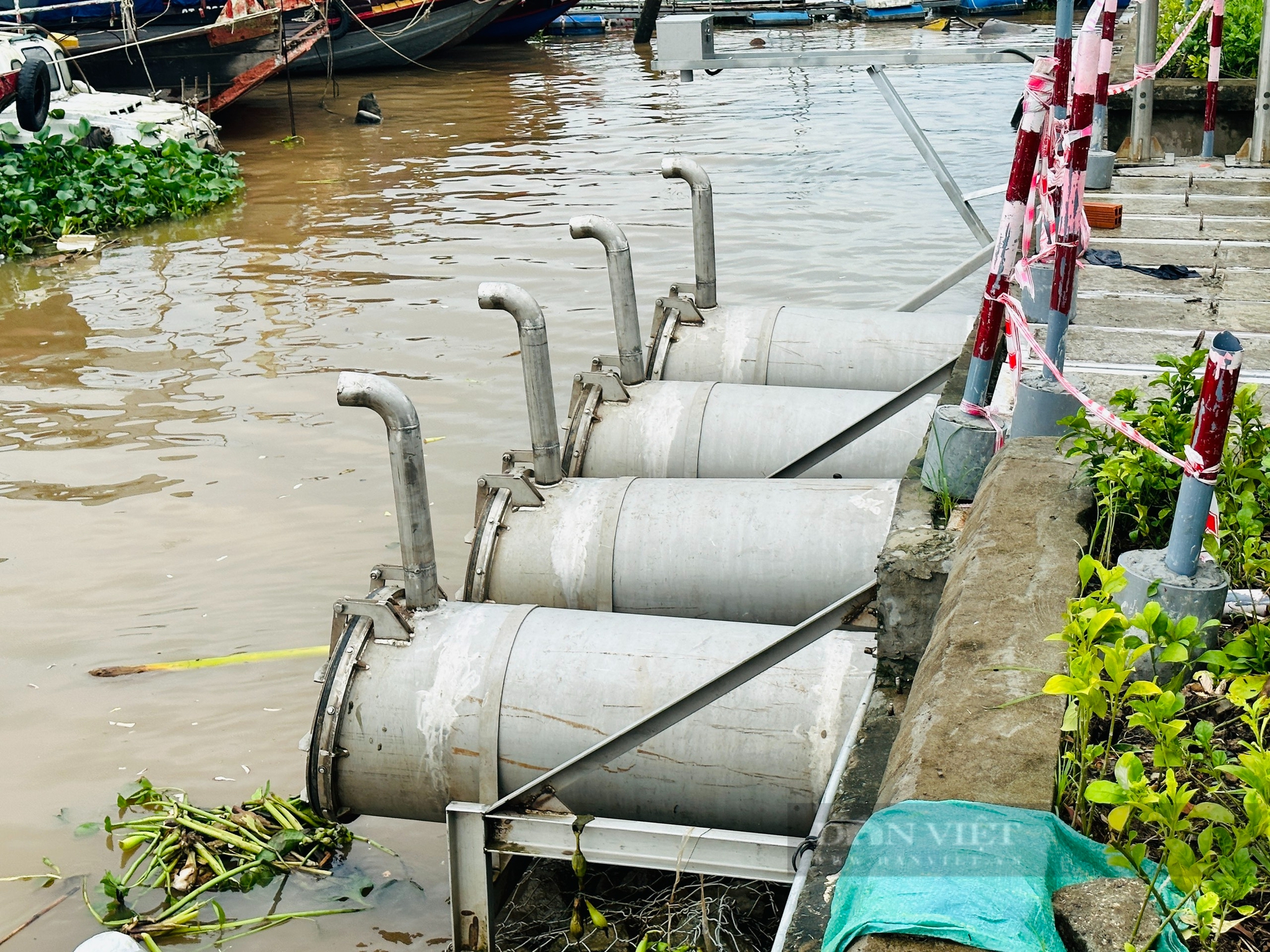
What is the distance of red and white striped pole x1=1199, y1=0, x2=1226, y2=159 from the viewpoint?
24.5 feet

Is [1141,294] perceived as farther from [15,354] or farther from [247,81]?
[247,81]

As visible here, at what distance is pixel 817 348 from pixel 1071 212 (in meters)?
2.12

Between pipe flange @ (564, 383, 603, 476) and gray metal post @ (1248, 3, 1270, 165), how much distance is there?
473 centimetres

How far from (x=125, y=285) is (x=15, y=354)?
6.33 ft

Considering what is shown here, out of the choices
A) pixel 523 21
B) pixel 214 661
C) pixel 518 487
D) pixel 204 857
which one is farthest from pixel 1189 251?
pixel 523 21

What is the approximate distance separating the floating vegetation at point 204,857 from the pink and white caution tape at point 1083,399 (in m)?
2.64

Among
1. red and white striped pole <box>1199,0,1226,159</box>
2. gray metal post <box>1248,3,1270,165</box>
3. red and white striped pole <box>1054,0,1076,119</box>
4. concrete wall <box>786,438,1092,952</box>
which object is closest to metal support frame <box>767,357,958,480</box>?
red and white striped pole <box>1054,0,1076,119</box>

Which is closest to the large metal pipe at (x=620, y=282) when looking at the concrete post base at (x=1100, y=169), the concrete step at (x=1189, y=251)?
the concrete step at (x=1189, y=251)

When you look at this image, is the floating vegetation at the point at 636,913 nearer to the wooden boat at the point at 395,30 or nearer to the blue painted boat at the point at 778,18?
the wooden boat at the point at 395,30

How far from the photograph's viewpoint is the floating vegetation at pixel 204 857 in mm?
3936

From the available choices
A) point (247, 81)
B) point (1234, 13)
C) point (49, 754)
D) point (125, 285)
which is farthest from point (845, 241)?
point (247, 81)

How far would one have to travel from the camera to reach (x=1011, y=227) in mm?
3691

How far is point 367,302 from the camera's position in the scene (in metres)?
10.8

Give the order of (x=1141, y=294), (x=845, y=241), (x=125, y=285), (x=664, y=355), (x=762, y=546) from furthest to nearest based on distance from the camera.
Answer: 1. (x=845, y=241)
2. (x=125, y=285)
3. (x=664, y=355)
4. (x=1141, y=294)
5. (x=762, y=546)
